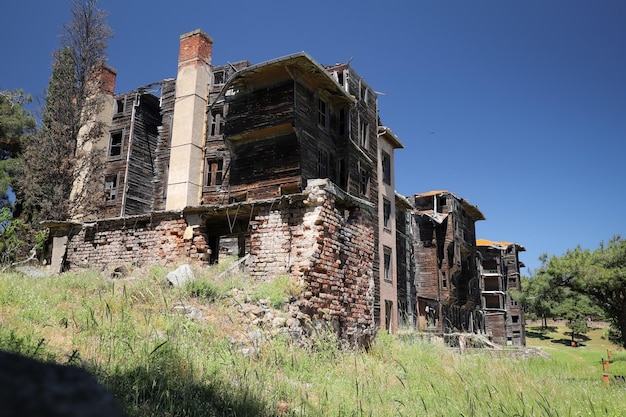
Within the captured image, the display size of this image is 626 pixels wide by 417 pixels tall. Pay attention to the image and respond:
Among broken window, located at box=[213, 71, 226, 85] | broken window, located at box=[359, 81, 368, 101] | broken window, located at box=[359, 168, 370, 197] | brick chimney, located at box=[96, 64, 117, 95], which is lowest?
broken window, located at box=[359, 168, 370, 197]

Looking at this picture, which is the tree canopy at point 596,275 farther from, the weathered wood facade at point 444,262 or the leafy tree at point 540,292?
the weathered wood facade at point 444,262

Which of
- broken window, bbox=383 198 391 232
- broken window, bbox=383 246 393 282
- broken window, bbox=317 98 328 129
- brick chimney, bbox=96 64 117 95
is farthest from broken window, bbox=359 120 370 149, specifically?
brick chimney, bbox=96 64 117 95

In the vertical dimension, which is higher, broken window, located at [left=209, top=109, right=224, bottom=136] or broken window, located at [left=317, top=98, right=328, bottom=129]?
broken window, located at [left=209, top=109, right=224, bottom=136]

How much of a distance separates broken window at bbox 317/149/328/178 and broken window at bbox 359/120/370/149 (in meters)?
3.89

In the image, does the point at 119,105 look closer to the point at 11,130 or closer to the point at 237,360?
the point at 11,130

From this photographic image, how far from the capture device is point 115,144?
33094 mm

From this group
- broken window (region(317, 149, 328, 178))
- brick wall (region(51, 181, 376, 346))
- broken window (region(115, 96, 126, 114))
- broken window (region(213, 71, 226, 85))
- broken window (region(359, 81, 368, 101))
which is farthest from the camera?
broken window (region(115, 96, 126, 114))

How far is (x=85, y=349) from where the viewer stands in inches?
276

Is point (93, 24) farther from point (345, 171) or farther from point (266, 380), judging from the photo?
point (266, 380)

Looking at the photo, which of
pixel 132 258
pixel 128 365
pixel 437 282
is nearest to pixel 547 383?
pixel 128 365

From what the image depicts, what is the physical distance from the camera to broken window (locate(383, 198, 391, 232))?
1224 inches

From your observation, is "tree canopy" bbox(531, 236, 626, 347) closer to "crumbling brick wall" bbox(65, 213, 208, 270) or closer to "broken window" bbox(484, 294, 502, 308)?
"crumbling brick wall" bbox(65, 213, 208, 270)

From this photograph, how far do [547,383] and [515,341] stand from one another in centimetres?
4931

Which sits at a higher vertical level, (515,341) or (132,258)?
(132,258)
